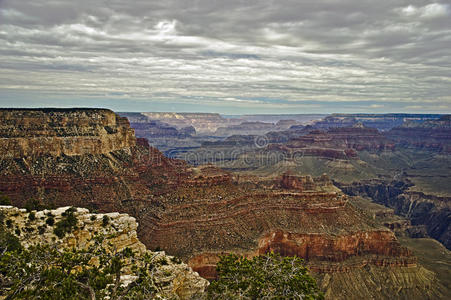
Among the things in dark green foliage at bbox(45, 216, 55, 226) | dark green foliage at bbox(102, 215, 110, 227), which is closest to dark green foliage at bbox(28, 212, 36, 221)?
dark green foliage at bbox(45, 216, 55, 226)

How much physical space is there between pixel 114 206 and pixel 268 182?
68.1 m

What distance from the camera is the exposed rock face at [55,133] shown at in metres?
81.7

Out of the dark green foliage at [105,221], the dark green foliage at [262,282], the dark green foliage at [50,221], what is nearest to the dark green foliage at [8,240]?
the dark green foliage at [50,221]

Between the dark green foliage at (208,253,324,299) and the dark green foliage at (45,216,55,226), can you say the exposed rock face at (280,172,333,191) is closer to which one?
the dark green foliage at (208,253,324,299)

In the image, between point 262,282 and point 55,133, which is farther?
point 55,133

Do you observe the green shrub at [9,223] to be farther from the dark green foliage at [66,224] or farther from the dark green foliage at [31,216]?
the dark green foliage at [66,224]

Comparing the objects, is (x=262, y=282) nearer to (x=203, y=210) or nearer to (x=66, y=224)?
(x=66, y=224)

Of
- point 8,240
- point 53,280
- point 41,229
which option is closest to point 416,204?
point 41,229

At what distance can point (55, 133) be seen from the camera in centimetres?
8719

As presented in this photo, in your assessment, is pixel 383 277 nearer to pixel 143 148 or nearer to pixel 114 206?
pixel 114 206

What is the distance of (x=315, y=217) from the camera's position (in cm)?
8694

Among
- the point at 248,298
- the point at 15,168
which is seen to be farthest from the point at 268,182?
the point at 248,298

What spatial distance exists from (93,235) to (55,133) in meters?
54.6

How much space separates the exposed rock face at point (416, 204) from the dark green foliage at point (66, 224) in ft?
433
